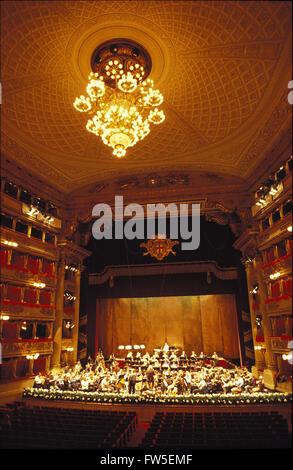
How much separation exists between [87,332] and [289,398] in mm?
17438

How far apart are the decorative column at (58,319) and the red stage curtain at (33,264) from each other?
158 cm

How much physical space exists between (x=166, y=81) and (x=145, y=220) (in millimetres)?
10135

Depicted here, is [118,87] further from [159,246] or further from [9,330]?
[159,246]

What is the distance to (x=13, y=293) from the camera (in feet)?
46.5

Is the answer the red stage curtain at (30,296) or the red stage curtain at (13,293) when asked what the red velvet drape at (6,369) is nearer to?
the red stage curtain at (13,293)

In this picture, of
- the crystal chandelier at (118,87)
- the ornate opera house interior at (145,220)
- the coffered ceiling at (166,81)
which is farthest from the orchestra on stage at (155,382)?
the coffered ceiling at (166,81)

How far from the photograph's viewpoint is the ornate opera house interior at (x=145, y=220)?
827cm

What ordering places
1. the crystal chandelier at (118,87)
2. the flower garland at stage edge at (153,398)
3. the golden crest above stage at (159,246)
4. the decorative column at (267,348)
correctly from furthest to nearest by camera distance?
the golden crest above stage at (159,246), the decorative column at (267,348), the flower garland at stage edge at (153,398), the crystal chandelier at (118,87)

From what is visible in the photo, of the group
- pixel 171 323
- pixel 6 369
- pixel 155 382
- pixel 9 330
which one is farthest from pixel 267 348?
pixel 9 330

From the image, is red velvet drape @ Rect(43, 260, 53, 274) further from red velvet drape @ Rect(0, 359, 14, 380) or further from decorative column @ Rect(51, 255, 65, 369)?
red velvet drape @ Rect(0, 359, 14, 380)

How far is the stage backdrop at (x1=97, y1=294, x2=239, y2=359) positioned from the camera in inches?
837

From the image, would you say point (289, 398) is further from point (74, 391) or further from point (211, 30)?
point (74, 391)

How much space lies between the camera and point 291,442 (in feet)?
13.7

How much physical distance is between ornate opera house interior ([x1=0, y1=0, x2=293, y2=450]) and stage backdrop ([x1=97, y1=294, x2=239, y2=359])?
0.34 feet
